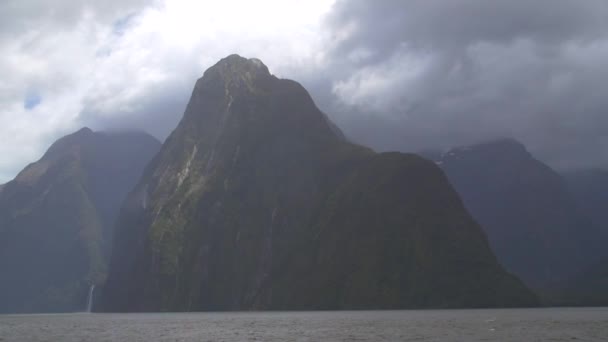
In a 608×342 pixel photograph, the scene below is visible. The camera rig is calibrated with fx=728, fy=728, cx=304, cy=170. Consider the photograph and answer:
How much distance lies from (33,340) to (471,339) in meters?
55.7

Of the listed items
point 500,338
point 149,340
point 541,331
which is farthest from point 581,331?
point 149,340

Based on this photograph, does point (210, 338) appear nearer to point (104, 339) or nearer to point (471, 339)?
point (104, 339)

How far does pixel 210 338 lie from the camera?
89.4 m

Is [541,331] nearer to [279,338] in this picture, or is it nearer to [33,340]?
Result: [279,338]

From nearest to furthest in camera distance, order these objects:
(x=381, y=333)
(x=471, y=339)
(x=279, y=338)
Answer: (x=471, y=339)
(x=279, y=338)
(x=381, y=333)

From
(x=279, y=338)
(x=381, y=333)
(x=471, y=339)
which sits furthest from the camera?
(x=381, y=333)

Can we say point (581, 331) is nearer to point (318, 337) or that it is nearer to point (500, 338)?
point (500, 338)

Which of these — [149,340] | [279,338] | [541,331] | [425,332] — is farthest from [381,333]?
[149,340]

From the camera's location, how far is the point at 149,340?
87938 mm

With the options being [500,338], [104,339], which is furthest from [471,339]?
[104,339]

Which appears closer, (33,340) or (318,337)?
(318,337)

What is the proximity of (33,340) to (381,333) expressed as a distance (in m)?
44.9

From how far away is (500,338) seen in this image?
78312mm

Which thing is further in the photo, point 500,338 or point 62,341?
point 62,341
